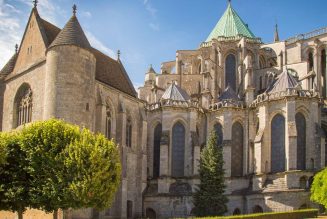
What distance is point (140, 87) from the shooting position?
2707 inches

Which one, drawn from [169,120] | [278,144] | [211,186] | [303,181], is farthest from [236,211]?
[169,120]

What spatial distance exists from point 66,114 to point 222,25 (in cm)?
3561

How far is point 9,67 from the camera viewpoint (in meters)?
51.0

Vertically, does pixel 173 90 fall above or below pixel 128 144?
A: above

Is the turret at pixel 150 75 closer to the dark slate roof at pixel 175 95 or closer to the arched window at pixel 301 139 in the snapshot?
the dark slate roof at pixel 175 95

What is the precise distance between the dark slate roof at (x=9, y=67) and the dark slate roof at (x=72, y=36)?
8.79m

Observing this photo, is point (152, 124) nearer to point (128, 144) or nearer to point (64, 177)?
point (128, 144)

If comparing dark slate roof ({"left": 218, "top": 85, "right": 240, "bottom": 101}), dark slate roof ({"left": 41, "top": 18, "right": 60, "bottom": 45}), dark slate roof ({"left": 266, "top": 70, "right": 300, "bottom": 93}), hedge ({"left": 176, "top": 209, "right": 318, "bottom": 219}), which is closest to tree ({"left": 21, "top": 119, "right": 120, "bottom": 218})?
hedge ({"left": 176, "top": 209, "right": 318, "bottom": 219})

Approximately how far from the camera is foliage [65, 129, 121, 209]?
32031mm

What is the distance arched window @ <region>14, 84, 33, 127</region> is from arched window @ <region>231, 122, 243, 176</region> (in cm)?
2149

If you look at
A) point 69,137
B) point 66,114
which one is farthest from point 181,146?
point 69,137

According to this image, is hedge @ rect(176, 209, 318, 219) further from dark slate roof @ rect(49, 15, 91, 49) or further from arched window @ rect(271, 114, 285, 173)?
dark slate roof @ rect(49, 15, 91, 49)

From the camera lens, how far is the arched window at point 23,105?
46.7m

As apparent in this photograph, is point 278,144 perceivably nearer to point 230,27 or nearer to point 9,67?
point 230,27
